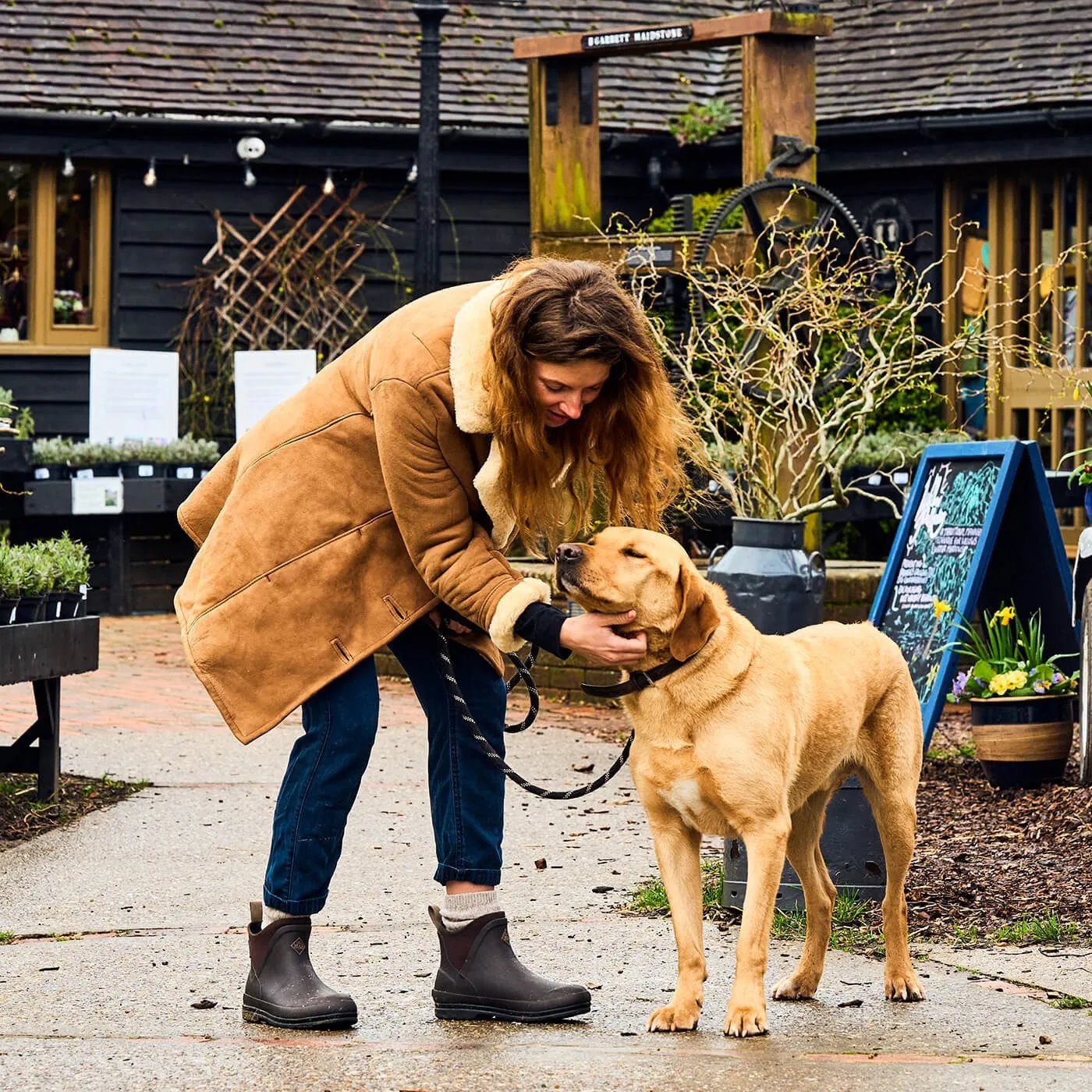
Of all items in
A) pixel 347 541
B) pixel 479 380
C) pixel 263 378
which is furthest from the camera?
pixel 263 378

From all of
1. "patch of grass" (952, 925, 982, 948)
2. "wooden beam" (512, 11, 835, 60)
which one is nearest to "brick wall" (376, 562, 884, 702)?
"wooden beam" (512, 11, 835, 60)

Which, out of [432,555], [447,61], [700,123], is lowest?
[432,555]

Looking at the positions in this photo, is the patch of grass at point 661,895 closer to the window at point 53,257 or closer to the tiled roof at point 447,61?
the tiled roof at point 447,61

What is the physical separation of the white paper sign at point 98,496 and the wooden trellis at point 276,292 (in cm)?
155

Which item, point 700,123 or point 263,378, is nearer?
point 263,378

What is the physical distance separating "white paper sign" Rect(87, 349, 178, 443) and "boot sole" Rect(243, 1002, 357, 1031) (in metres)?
8.93

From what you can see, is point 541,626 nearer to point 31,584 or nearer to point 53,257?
point 31,584

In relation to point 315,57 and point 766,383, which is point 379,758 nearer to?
point 766,383

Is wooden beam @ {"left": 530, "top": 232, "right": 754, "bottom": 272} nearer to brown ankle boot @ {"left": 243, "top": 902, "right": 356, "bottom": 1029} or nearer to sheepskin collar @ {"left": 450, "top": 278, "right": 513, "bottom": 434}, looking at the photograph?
sheepskin collar @ {"left": 450, "top": 278, "right": 513, "bottom": 434}

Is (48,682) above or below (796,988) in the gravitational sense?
above

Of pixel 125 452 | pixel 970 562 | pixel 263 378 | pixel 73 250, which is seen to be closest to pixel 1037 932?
pixel 970 562

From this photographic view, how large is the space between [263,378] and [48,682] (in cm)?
659

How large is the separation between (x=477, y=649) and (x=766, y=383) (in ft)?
16.4

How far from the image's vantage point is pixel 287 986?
13.5ft
